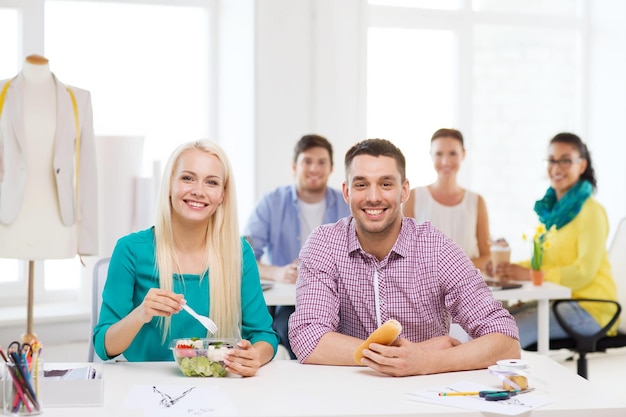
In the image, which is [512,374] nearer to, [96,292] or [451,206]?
[96,292]

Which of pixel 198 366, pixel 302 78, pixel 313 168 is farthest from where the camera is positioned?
pixel 302 78

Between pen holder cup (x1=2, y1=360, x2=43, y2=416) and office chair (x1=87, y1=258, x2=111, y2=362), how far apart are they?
0.74 meters

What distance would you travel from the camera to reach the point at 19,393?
1908mm

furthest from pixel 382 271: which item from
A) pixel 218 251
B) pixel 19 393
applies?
pixel 19 393

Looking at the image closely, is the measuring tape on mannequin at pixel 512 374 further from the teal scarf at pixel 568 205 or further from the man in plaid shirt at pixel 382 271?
the teal scarf at pixel 568 205

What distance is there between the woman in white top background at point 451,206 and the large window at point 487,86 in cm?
101

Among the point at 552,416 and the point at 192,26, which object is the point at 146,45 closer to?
the point at 192,26

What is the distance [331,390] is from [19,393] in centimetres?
69

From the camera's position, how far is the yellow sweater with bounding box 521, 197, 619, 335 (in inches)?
171

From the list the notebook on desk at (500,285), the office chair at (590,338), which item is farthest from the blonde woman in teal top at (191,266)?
the office chair at (590,338)

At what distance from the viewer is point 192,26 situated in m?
5.36

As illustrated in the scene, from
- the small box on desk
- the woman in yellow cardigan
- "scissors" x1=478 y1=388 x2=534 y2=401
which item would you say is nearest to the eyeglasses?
the woman in yellow cardigan

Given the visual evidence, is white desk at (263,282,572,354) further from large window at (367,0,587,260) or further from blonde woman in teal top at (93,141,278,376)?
large window at (367,0,587,260)

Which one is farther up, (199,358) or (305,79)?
(305,79)
